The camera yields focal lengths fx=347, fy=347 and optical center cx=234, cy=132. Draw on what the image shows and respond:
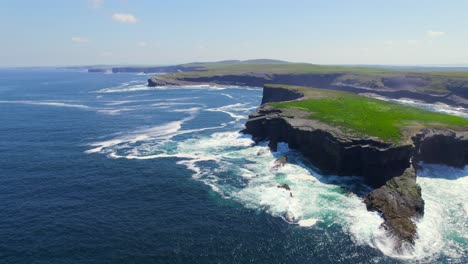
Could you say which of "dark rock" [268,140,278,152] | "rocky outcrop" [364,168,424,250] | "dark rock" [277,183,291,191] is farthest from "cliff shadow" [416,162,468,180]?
"dark rock" [268,140,278,152]

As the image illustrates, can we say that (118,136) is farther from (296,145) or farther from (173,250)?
(173,250)

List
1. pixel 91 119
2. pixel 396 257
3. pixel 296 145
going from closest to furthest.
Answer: pixel 396 257
pixel 296 145
pixel 91 119

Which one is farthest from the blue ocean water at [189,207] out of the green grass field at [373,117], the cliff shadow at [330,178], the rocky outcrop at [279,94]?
the rocky outcrop at [279,94]

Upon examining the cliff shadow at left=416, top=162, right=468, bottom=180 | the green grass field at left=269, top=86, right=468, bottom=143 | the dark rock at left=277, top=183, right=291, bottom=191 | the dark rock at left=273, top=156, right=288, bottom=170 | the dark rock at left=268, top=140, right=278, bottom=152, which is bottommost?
the cliff shadow at left=416, top=162, right=468, bottom=180

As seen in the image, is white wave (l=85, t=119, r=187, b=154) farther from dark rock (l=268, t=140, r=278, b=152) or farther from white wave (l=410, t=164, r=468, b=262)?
white wave (l=410, t=164, r=468, b=262)

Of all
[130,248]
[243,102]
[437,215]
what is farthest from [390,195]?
[243,102]

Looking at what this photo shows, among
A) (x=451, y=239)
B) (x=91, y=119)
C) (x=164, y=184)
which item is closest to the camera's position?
(x=451, y=239)
